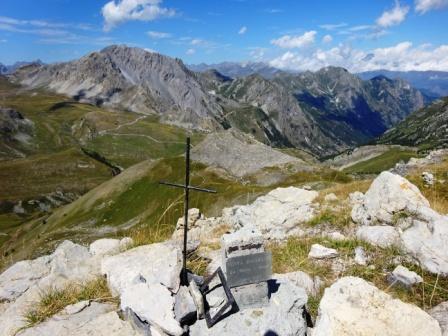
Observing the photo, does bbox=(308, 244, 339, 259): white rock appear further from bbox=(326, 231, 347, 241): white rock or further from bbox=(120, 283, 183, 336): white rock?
bbox=(120, 283, 183, 336): white rock

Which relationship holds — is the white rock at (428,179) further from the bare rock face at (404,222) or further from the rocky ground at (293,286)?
the rocky ground at (293,286)

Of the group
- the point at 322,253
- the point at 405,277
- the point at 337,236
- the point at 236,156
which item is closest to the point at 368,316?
the point at 405,277

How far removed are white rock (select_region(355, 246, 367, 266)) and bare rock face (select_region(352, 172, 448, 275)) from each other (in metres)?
0.79

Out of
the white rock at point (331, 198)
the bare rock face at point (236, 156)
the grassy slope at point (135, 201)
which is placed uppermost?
the white rock at point (331, 198)

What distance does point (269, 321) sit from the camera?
9250 mm

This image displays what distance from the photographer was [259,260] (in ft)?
32.2

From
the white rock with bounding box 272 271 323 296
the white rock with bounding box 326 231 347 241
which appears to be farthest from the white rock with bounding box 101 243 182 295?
the white rock with bounding box 326 231 347 241

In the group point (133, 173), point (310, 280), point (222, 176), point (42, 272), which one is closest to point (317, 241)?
point (310, 280)

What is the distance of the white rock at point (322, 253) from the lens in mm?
12805

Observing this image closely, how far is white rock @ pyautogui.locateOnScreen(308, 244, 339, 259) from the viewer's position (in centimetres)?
1280

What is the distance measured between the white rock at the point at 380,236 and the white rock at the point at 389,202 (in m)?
1.48

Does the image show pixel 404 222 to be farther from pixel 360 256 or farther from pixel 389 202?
pixel 360 256

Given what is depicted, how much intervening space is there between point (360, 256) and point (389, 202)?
4.57 m

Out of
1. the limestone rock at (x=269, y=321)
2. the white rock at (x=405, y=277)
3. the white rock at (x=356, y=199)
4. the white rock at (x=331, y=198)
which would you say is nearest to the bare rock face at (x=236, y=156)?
the white rock at (x=331, y=198)
